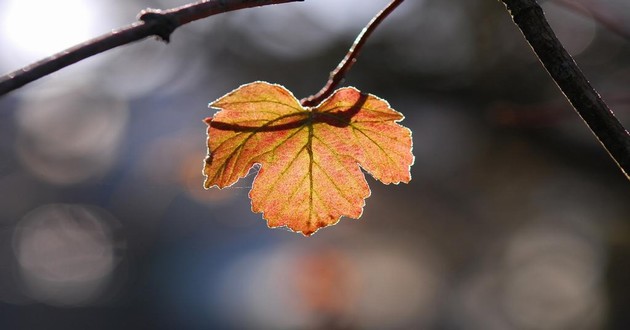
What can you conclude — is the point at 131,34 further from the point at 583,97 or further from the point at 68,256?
the point at 68,256

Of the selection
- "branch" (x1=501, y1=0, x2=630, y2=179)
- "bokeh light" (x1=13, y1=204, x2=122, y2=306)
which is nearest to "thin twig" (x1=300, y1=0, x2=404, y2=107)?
"branch" (x1=501, y1=0, x2=630, y2=179)

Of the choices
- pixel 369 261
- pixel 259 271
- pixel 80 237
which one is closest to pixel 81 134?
pixel 80 237

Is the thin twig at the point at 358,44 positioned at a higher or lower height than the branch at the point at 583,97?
higher

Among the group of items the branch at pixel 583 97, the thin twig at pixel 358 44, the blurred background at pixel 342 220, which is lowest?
the branch at pixel 583 97

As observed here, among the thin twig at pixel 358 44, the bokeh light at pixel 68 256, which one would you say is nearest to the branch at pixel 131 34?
the thin twig at pixel 358 44

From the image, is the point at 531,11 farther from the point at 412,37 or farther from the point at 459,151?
the point at 459,151

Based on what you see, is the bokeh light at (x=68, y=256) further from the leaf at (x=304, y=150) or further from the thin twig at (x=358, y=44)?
the thin twig at (x=358, y=44)
